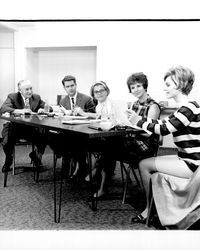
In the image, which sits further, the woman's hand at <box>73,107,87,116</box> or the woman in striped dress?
the woman's hand at <box>73,107,87,116</box>

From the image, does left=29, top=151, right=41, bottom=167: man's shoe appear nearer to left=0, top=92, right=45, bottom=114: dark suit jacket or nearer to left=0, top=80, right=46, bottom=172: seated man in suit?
left=0, top=80, right=46, bottom=172: seated man in suit

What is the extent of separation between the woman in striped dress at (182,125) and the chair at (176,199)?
83 mm

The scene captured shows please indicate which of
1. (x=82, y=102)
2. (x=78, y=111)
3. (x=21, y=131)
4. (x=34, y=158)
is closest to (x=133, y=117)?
(x=78, y=111)

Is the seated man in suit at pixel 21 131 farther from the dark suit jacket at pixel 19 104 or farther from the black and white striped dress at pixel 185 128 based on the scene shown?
the black and white striped dress at pixel 185 128

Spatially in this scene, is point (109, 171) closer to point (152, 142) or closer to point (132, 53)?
point (152, 142)

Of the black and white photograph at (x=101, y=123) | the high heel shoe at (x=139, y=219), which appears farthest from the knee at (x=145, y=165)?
the high heel shoe at (x=139, y=219)

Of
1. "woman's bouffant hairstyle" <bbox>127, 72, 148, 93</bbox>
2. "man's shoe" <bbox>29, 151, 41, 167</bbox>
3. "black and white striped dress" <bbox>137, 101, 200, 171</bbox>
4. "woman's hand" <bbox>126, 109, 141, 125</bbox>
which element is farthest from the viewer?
"man's shoe" <bbox>29, 151, 41, 167</bbox>

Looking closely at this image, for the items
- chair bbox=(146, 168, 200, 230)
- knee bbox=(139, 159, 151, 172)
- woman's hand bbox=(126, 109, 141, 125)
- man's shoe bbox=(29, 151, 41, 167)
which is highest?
woman's hand bbox=(126, 109, 141, 125)

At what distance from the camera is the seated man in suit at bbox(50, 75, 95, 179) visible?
266 centimetres

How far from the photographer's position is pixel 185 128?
7.23 feet

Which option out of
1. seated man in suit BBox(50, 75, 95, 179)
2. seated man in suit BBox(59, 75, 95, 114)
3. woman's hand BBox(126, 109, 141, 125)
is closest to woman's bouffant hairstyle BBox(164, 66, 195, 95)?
woman's hand BBox(126, 109, 141, 125)

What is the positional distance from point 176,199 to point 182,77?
801 mm

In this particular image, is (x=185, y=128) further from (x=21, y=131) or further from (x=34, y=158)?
(x=34, y=158)
